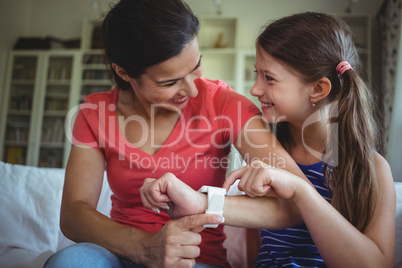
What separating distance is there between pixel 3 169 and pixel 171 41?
100 centimetres

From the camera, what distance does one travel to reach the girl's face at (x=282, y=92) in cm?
98

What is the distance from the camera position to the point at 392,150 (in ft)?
7.90

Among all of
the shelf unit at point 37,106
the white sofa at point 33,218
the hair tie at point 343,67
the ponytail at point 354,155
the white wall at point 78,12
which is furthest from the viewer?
the shelf unit at point 37,106

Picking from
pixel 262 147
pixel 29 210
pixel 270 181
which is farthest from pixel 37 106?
pixel 270 181

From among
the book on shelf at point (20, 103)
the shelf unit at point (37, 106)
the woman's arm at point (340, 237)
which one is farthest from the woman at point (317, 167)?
the book on shelf at point (20, 103)

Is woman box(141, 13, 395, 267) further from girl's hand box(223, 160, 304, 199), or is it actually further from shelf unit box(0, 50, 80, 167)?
shelf unit box(0, 50, 80, 167)

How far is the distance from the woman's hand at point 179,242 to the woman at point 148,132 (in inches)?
1.3

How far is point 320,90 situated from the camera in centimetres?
99

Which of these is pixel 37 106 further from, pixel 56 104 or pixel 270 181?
pixel 270 181

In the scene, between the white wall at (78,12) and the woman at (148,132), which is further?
the white wall at (78,12)

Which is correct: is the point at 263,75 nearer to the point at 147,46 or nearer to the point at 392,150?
the point at 147,46

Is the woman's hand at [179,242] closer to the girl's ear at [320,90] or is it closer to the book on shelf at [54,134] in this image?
the girl's ear at [320,90]

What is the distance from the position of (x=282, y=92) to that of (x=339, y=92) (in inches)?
6.3

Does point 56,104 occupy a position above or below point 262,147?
above
